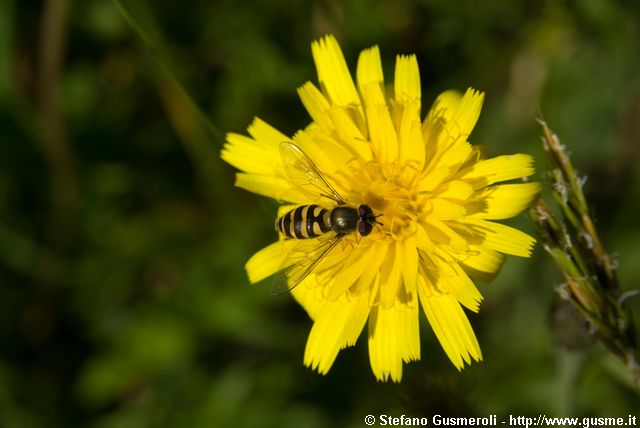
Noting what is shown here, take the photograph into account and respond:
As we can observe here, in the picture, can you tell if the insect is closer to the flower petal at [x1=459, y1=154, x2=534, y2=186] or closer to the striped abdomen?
the striped abdomen

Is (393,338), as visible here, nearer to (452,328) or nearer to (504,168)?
(452,328)

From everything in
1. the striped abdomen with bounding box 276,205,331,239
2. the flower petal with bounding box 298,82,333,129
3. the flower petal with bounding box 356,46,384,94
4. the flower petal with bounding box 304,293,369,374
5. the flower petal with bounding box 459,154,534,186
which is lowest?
the flower petal with bounding box 304,293,369,374

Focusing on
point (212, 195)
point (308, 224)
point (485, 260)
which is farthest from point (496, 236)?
point (212, 195)

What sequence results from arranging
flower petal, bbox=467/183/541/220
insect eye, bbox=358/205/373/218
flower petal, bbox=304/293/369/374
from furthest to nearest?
insect eye, bbox=358/205/373/218
flower petal, bbox=304/293/369/374
flower petal, bbox=467/183/541/220

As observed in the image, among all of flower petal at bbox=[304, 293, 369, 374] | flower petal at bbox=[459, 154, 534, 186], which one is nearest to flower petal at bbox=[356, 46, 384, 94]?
flower petal at bbox=[459, 154, 534, 186]

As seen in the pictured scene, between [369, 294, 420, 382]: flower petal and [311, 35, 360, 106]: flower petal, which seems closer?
[369, 294, 420, 382]: flower petal

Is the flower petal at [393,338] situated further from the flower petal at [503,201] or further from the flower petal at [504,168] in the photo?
the flower petal at [504,168]

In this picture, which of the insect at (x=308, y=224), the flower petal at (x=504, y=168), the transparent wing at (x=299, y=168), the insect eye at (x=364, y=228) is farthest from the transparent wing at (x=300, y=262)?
the flower petal at (x=504, y=168)

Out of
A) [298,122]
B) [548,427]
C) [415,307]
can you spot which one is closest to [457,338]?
[415,307]
